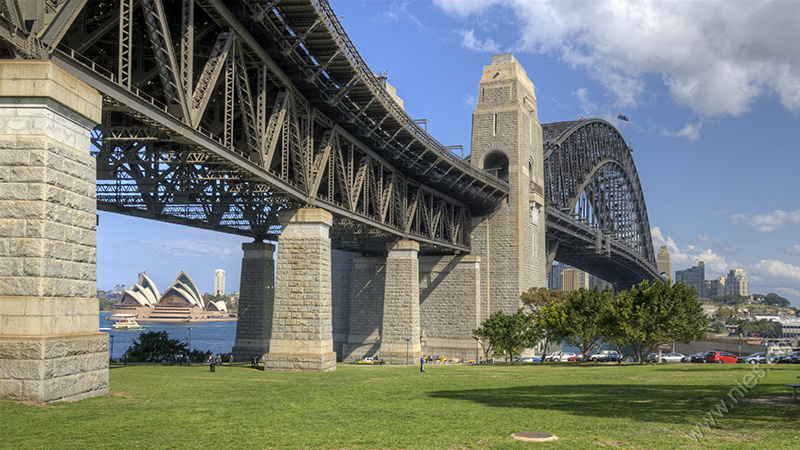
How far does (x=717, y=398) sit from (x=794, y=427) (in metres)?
5.71

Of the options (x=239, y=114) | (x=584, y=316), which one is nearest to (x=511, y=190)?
(x=584, y=316)

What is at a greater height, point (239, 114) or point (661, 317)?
point (239, 114)

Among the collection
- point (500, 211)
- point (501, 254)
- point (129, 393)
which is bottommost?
point (129, 393)

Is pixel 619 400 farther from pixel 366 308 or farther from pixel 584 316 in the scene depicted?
pixel 366 308

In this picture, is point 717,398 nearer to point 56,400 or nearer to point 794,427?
point 794,427

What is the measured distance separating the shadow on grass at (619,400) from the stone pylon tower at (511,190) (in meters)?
54.5

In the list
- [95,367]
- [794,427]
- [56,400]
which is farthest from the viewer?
[95,367]

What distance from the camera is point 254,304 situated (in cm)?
5922

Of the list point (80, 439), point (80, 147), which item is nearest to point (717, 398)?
point (80, 439)

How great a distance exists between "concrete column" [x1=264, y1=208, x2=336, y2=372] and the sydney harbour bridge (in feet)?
5.60

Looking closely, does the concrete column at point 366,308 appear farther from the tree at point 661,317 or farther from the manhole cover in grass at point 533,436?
the manhole cover in grass at point 533,436

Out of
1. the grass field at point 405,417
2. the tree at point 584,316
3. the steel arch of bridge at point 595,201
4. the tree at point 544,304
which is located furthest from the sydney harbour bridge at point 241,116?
the steel arch of bridge at point 595,201

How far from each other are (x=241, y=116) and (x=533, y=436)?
26.0 m

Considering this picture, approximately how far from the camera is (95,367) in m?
20.2
